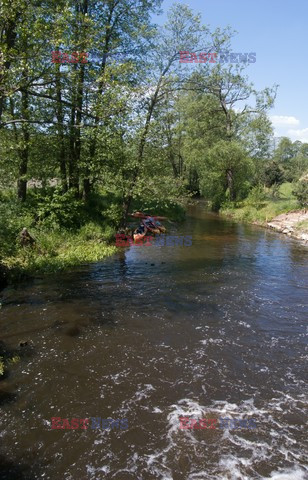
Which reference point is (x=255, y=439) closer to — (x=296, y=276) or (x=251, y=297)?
(x=251, y=297)

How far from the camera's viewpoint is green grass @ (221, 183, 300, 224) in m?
28.3

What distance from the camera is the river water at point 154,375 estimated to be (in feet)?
15.4

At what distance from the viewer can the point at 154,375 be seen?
652 centimetres

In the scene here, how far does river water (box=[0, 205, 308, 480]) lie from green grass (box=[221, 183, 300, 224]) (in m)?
17.1

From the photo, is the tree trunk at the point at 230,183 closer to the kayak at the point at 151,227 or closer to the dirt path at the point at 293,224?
the dirt path at the point at 293,224

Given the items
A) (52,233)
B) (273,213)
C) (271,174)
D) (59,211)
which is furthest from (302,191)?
(52,233)

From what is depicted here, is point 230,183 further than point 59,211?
Yes

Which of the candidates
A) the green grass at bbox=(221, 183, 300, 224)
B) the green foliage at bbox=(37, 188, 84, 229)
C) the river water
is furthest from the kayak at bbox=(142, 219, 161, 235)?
the green grass at bbox=(221, 183, 300, 224)

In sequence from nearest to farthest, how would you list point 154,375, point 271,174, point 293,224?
point 154,375
point 293,224
point 271,174

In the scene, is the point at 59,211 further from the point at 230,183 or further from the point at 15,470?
the point at 230,183

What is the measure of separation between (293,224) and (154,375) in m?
21.0

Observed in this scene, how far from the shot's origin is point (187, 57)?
18.4 m

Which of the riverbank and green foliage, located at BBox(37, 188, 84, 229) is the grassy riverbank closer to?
green foliage, located at BBox(37, 188, 84, 229)

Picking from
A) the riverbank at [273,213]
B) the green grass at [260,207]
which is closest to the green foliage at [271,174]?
the riverbank at [273,213]
